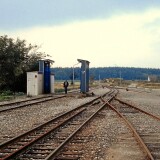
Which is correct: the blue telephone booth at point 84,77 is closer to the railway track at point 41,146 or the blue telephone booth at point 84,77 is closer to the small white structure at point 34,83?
the small white structure at point 34,83

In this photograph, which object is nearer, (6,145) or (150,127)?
(6,145)

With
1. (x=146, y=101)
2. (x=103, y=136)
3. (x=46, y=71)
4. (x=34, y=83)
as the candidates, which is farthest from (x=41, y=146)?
(x=46, y=71)

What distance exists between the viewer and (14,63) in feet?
159

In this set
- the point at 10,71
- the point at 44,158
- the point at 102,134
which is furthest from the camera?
the point at 10,71

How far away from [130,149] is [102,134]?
2797 mm

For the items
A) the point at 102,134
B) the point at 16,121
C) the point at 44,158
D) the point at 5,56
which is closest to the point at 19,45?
the point at 5,56

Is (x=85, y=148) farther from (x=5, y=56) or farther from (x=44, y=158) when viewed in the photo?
(x=5, y=56)

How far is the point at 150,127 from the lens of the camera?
14.8 m

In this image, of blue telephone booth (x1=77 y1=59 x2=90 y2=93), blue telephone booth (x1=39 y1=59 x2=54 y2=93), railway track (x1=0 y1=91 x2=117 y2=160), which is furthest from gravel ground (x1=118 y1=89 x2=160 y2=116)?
railway track (x1=0 y1=91 x2=117 y2=160)

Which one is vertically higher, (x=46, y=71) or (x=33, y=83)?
(x=46, y=71)

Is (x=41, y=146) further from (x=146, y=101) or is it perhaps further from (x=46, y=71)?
(x=46, y=71)

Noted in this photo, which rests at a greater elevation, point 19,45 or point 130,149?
point 19,45

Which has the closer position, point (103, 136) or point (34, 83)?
point (103, 136)

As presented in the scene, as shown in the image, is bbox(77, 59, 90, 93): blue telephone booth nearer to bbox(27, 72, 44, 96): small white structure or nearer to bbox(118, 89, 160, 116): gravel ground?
bbox(118, 89, 160, 116): gravel ground
